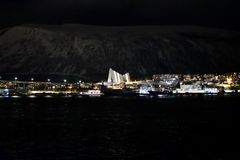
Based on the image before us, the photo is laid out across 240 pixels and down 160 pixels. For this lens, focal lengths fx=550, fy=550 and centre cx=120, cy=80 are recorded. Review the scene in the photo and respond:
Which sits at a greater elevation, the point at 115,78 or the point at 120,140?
the point at 115,78

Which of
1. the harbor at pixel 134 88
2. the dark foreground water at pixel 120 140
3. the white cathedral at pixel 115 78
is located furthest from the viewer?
the white cathedral at pixel 115 78

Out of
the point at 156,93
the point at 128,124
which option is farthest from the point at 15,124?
the point at 156,93

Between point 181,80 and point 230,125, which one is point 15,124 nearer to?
point 230,125

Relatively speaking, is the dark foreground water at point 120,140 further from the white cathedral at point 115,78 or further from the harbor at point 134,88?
the white cathedral at point 115,78

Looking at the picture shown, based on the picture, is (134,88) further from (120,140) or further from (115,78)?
(120,140)

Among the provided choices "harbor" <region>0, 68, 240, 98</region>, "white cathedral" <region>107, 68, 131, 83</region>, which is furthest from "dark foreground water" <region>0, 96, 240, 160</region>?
"white cathedral" <region>107, 68, 131, 83</region>

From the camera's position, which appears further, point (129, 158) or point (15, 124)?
point (15, 124)

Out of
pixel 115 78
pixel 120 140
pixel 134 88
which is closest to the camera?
pixel 120 140

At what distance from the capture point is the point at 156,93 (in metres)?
125

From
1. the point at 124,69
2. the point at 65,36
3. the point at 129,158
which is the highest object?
the point at 65,36

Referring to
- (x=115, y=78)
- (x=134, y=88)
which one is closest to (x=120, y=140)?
(x=134, y=88)

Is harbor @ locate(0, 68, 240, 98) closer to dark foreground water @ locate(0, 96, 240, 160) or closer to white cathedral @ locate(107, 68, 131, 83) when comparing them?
white cathedral @ locate(107, 68, 131, 83)

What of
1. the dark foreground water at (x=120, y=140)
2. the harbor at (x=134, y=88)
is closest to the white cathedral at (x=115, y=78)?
the harbor at (x=134, y=88)

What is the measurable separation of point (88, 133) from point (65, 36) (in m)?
165
